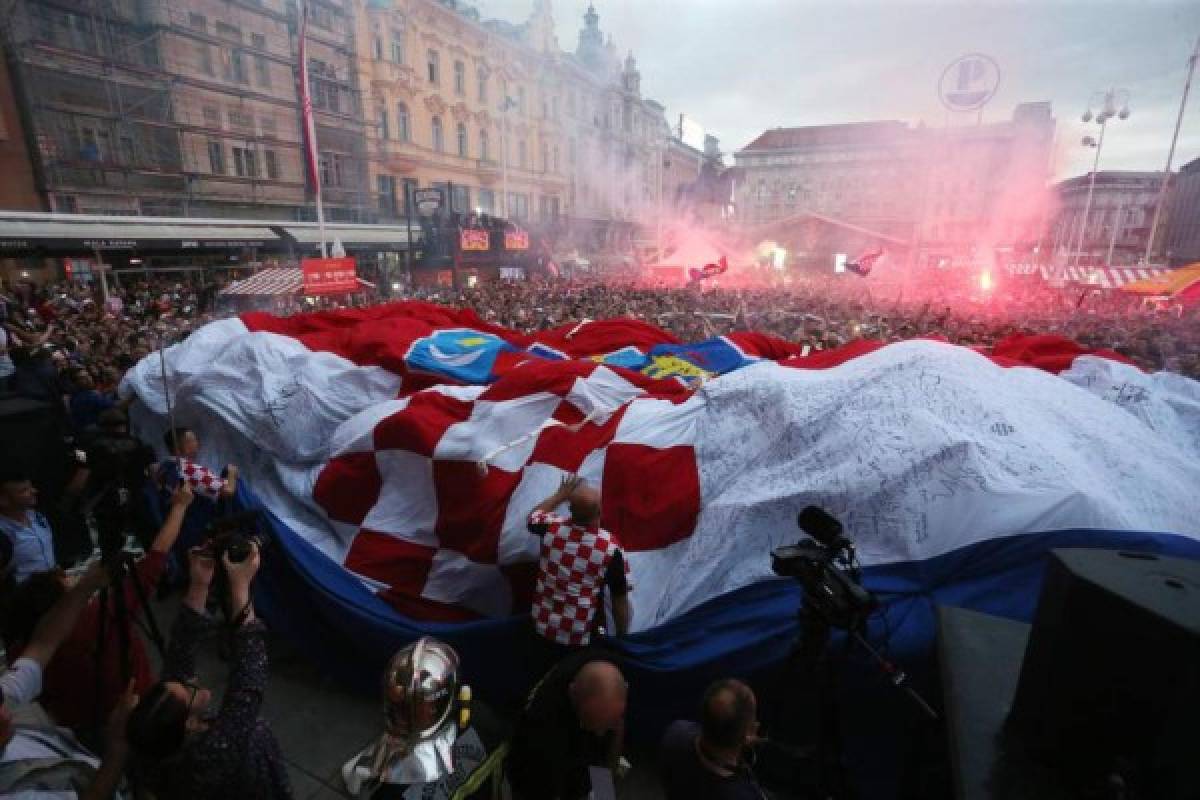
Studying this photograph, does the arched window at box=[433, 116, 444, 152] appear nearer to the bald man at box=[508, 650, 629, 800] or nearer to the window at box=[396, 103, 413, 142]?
the window at box=[396, 103, 413, 142]

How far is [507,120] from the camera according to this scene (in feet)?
106

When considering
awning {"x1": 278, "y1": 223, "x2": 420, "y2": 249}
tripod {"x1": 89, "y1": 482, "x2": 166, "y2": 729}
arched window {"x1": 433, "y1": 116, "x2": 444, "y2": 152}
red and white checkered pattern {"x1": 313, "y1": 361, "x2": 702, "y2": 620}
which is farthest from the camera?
arched window {"x1": 433, "y1": 116, "x2": 444, "y2": 152}

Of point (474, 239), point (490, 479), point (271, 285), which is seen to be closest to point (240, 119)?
point (474, 239)

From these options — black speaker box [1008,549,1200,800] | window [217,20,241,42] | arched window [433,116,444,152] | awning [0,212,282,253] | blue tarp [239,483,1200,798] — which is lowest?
blue tarp [239,483,1200,798]

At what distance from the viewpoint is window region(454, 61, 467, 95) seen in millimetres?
29200

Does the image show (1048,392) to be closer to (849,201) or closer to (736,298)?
(736,298)

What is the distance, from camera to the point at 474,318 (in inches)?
233

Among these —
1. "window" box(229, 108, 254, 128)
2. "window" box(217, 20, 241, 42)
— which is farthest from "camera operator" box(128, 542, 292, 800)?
"window" box(217, 20, 241, 42)

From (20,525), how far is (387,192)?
26544mm

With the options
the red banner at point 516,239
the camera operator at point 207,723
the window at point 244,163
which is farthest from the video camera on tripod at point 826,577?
the window at point 244,163

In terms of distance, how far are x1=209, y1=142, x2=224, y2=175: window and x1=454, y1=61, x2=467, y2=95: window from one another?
1313cm

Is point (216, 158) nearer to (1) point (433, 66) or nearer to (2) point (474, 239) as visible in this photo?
(2) point (474, 239)

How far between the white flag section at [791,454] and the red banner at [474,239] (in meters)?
17.5

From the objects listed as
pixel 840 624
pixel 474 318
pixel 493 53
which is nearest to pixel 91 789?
pixel 840 624
